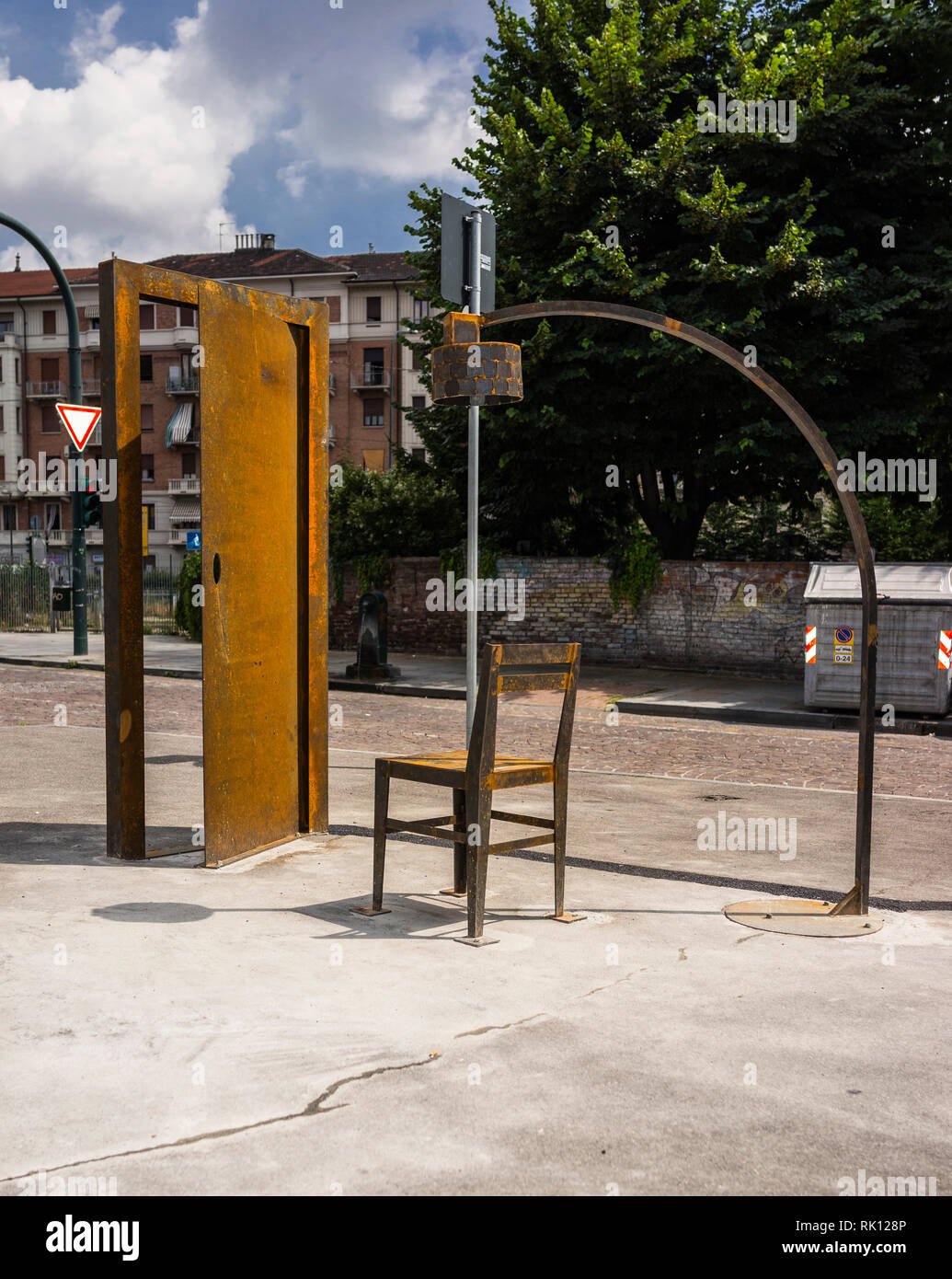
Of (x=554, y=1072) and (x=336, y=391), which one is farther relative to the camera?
(x=336, y=391)

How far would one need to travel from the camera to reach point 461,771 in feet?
17.9

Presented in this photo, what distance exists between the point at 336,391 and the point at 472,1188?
204 ft

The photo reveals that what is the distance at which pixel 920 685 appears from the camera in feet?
48.9

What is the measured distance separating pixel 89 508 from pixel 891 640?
12.2m

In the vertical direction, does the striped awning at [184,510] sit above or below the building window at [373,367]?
below

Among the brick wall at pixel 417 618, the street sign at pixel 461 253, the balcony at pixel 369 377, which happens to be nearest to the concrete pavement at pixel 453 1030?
the street sign at pixel 461 253

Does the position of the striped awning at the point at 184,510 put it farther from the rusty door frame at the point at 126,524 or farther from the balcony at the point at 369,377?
the rusty door frame at the point at 126,524

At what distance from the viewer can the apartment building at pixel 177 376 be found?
62.4m

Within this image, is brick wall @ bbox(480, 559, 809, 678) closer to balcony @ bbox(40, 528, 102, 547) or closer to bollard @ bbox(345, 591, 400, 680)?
bollard @ bbox(345, 591, 400, 680)

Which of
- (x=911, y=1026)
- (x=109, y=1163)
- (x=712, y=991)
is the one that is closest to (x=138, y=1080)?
(x=109, y=1163)

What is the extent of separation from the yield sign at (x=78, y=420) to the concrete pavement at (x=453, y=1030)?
13.4 m

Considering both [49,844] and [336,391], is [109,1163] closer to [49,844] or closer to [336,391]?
[49,844]

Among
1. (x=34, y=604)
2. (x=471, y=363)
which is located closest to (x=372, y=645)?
(x=471, y=363)
